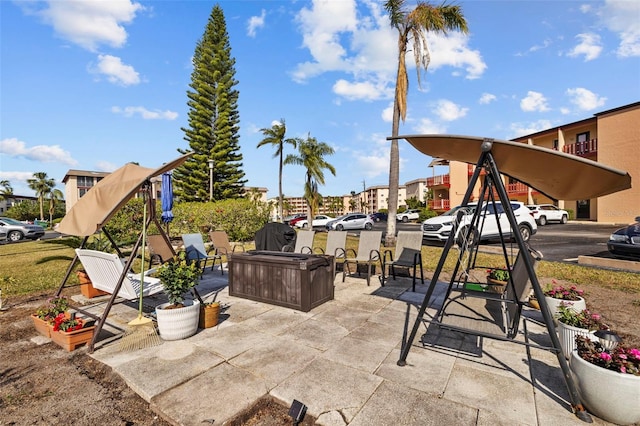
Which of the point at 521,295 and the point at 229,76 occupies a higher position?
the point at 229,76

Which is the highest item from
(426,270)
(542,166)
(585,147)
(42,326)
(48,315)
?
(585,147)

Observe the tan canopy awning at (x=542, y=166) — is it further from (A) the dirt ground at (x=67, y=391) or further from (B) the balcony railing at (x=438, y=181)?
(B) the balcony railing at (x=438, y=181)

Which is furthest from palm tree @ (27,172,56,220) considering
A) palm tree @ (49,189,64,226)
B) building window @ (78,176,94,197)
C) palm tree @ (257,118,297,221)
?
palm tree @ (257,118,297,221)

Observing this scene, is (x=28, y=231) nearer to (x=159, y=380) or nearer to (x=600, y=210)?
(x=159, y=380)

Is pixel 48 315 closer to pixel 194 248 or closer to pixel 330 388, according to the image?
pixel 194 248

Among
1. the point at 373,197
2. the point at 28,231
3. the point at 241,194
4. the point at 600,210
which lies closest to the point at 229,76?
the point at 241,194

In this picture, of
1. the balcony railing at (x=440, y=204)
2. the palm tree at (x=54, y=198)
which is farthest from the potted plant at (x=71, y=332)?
the palm tree at (x=54, y=198)

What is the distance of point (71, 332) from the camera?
3447mm

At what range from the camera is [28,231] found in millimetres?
18703

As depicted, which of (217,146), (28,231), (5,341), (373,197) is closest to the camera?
(5,341)

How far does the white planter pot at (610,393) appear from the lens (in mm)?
2059

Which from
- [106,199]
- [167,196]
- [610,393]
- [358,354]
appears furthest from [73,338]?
[610,393]

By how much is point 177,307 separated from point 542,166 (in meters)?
4.17

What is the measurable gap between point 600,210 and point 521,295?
1060 inches
